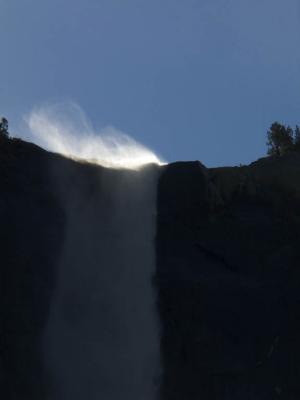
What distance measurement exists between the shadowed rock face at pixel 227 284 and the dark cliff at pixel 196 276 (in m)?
0.03

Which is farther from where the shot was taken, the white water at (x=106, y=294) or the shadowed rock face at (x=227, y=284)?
the shadowed rock face at (x=227, y=284)

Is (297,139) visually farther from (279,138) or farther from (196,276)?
(196,276)

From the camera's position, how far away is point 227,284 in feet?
73.5

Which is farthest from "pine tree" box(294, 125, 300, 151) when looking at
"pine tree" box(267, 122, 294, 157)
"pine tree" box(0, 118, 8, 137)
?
"pine tree" box(0, 118, 8, 137)

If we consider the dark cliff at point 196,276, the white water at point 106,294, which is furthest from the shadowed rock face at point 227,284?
the white water at point 106,294

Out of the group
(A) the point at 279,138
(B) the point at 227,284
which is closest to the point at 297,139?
(A) the point at 279,138

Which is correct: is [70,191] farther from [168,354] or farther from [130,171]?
[168,354]

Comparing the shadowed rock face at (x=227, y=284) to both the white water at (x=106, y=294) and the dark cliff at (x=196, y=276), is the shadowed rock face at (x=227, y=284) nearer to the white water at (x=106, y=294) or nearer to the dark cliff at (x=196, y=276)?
the dark cliff at (x=196, y=276)

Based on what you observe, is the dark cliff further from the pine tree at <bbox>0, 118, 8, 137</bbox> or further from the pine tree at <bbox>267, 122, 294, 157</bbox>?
the pine tree at <bbox>267, 122, 294, 157</bbox>

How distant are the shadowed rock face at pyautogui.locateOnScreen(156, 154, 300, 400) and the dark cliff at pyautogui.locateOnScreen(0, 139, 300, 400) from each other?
30 mm

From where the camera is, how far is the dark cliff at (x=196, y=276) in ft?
64.7

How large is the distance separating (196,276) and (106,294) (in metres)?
2.63

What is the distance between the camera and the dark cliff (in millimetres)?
19734

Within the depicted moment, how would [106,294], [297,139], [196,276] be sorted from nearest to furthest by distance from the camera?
[106,294] → [196,276] → [297,139]
